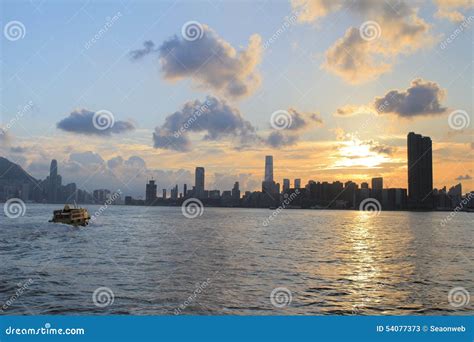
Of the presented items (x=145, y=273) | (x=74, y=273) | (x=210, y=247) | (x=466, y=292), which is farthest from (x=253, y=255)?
(x=466, y=292)

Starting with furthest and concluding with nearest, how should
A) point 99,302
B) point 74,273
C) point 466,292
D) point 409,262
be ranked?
point 409,262 → point 74,273 → point 466,292 → point 99,302

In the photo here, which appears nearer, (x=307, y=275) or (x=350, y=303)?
(x=350, y=303)

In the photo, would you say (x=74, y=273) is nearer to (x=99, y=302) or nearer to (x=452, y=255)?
(x=99, y=302)

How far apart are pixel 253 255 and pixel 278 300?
26.0 m

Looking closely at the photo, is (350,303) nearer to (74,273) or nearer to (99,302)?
(99,302)

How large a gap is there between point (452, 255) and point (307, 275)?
108 ft

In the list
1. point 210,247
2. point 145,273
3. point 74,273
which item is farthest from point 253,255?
point 74,273

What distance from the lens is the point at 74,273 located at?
38.6m

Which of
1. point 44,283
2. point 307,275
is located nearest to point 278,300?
point 307,275

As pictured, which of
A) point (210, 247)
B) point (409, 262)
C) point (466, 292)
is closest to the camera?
point (466, 292)

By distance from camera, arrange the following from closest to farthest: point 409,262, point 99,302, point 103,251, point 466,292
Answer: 1. point 99,302
2. point 466,292
3. point 409,262
4. point 103,251

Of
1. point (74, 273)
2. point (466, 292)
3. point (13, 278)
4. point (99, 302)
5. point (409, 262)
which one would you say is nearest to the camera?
point (99, 302)

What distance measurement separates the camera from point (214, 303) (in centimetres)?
2736

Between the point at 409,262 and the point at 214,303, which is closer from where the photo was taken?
the point at 214,303
